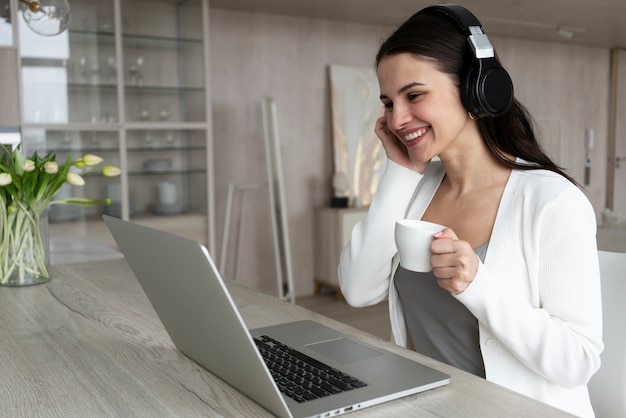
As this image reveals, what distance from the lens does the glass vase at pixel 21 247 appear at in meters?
1.69

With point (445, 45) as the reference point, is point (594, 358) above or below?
below

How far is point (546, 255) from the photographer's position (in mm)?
1225

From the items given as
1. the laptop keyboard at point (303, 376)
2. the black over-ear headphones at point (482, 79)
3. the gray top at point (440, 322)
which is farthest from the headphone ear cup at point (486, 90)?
the laptop keyboard at point (303, 376)

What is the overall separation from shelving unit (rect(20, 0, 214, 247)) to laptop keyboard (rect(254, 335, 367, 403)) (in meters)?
3.21

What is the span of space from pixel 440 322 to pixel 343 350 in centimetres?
36

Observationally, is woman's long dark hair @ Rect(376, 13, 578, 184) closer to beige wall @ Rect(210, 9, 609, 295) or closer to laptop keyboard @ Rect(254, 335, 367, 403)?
laptop keyboard @ Rect(254, 335, 367, 403)

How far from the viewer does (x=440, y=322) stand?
1.39 metres

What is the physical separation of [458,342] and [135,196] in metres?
3.21

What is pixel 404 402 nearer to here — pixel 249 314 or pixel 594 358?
pixel 594 358

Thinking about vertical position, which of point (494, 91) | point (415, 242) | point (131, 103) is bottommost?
point (415, 242)

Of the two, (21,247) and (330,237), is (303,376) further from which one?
(330,237)

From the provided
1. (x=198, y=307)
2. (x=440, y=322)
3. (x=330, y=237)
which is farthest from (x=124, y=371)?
(x=330, y=237)

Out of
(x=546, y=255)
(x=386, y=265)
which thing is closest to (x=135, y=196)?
(x=386, y=265)

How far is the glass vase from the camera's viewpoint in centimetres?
169
